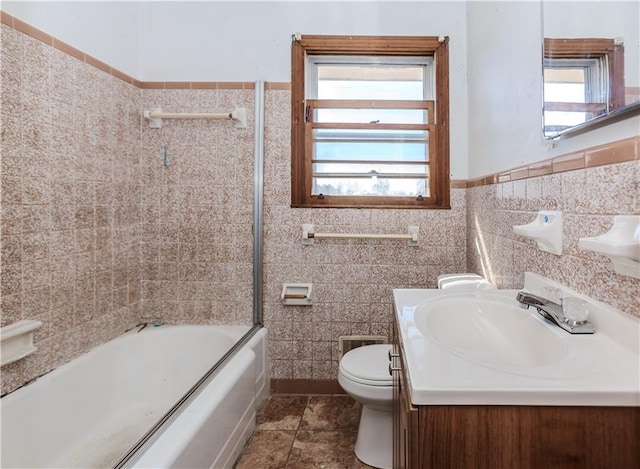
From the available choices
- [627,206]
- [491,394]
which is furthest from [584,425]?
[627,206]

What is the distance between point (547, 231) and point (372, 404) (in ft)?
3.16

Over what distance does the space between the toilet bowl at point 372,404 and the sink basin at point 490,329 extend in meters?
0.52

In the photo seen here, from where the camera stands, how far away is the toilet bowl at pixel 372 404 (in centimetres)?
136

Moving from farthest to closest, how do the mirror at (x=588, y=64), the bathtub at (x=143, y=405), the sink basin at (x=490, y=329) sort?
1. the bathtub at (x=143, y=405)
2. the sink basin at (x=490, y=329)
3. the mirror at (x=588, y=64)

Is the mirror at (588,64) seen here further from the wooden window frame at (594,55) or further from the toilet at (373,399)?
the toilet at (373,399)

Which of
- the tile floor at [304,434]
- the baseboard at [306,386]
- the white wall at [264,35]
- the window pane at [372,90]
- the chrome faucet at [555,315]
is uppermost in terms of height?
the white wall at [264,35]

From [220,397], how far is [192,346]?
0.76 meters

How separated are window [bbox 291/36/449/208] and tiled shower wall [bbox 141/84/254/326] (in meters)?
0.37

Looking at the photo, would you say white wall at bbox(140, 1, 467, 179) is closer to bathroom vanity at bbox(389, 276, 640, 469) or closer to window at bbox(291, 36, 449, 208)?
window at bbox(291, 36, 449, 208)

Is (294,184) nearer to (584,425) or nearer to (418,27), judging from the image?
(418,27)

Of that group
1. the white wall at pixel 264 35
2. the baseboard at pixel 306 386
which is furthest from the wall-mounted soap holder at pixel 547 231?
the baseboard at pixel 306 386

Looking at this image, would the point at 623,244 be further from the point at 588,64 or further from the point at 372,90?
the point at 372,90

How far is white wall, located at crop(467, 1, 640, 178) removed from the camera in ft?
3.53

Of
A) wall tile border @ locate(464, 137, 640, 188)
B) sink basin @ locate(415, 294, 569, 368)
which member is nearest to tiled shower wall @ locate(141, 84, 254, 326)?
sink basin @ locate(415, 294, 569, 368)
